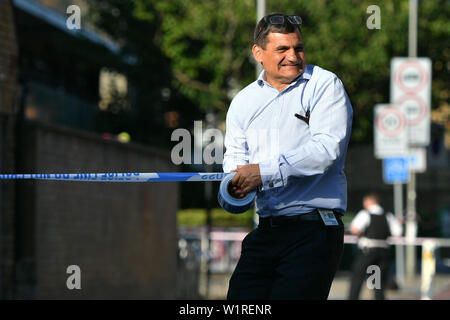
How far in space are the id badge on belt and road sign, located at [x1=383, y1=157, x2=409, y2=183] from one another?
18516 millimetres

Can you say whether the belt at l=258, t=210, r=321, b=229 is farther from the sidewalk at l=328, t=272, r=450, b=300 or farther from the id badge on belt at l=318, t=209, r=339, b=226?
the sidewalk at l=328, t=272, r=450, b=300

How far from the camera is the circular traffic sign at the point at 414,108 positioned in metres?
22.8

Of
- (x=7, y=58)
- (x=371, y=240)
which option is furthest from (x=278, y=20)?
(x=371, y=240)

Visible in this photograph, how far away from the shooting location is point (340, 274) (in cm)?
2750

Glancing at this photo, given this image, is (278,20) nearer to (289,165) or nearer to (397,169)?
Answer: (289,165)

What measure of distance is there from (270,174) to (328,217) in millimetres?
368

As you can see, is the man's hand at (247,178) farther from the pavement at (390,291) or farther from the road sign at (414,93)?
the road sign at (414,93)

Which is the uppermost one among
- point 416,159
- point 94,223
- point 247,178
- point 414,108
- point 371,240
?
point 414,108

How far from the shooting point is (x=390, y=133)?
69.8ft

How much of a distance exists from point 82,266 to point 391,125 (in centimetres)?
994

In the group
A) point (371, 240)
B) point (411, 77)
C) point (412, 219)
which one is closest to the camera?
point (371, 240)

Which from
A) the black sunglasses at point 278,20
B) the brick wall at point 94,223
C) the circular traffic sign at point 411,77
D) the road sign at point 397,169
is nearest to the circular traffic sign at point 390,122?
the circular traffic sign at point 411,77

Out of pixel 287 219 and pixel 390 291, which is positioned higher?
pixel 287 219
